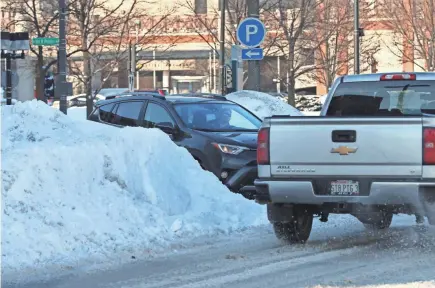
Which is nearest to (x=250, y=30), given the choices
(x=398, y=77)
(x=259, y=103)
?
(x=259, y=103)

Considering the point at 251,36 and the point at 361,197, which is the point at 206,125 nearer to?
the point at 361,197

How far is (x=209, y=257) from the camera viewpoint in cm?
799

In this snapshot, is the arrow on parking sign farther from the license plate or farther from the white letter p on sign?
the license plate

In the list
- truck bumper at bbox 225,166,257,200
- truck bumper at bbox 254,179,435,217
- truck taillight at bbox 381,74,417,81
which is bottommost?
truck bumper at bbox 225,166,257,200

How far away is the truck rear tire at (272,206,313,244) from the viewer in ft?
28.4

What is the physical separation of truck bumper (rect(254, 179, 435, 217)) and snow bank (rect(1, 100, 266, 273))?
132cm

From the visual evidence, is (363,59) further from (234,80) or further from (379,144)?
(379,144)

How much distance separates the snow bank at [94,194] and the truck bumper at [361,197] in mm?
1322

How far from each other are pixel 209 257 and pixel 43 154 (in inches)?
87.8

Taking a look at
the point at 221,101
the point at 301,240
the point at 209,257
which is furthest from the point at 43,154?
the point at 221,101

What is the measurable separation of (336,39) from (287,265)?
3110 centimetres

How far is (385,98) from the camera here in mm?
9406

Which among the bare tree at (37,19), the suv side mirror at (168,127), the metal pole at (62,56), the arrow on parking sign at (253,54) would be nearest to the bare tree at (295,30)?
the bare tree at (37,19)

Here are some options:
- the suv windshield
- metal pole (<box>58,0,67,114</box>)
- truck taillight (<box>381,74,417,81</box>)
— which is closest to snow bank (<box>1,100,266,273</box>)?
the suv windshield
